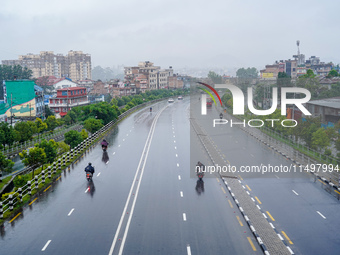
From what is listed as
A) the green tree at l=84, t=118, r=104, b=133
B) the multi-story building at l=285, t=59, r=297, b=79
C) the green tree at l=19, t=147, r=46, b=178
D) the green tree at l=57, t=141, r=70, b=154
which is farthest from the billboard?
the multi-story building at l=285, t=59, r=297, b=79

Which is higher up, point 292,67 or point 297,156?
point 292,67

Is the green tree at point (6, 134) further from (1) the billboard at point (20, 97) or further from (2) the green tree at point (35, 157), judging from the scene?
(1) the billboard at point (20, 97)

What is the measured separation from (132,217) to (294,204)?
32.3ft

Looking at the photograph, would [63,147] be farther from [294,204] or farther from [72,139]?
[294,204]

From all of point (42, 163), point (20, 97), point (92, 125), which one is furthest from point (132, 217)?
point (20, 97)

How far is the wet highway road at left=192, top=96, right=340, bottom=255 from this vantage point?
18.8 metres

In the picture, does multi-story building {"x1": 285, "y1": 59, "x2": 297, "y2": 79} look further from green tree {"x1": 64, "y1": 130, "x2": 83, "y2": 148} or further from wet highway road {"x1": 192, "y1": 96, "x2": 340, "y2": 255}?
green tree {"x1": 64, "y1": 130, "x2": 83, "y2": 148}

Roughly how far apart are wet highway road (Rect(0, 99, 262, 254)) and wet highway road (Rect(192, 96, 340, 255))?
2.08m

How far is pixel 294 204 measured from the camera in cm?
2423

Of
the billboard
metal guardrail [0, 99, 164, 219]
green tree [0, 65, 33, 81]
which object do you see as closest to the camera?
metal guardrail [0, 99, 164, 219]

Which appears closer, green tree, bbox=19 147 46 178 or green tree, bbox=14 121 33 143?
green tree, bbox=19 147 46 178

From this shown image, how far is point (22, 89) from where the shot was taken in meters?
93.0

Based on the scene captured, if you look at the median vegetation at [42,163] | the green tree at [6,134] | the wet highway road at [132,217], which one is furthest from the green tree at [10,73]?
the wet highway road at [132,217]

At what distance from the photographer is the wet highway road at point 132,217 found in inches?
716
